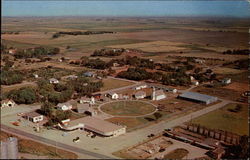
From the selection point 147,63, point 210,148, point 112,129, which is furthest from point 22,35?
point 210,148

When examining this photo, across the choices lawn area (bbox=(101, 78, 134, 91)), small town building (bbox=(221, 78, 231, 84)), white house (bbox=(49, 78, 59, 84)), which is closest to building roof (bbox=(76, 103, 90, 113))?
lawn area (bbox=(101, 78, 134, 91))

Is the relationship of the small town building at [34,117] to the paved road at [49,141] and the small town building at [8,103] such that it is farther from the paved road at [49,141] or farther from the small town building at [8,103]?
the small town building at [8,103]

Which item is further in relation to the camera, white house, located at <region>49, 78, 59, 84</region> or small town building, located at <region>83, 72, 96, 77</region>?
small town building, located at <region>83, 72, 96, 77</region>

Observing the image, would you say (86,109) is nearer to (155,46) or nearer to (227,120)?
(227,120)

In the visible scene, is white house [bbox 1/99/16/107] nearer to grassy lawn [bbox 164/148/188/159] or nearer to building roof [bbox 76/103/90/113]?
building roof [bbox 76/103/90/113]

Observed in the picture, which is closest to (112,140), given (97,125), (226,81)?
(97,125)

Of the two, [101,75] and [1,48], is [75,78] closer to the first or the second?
[101,75]
